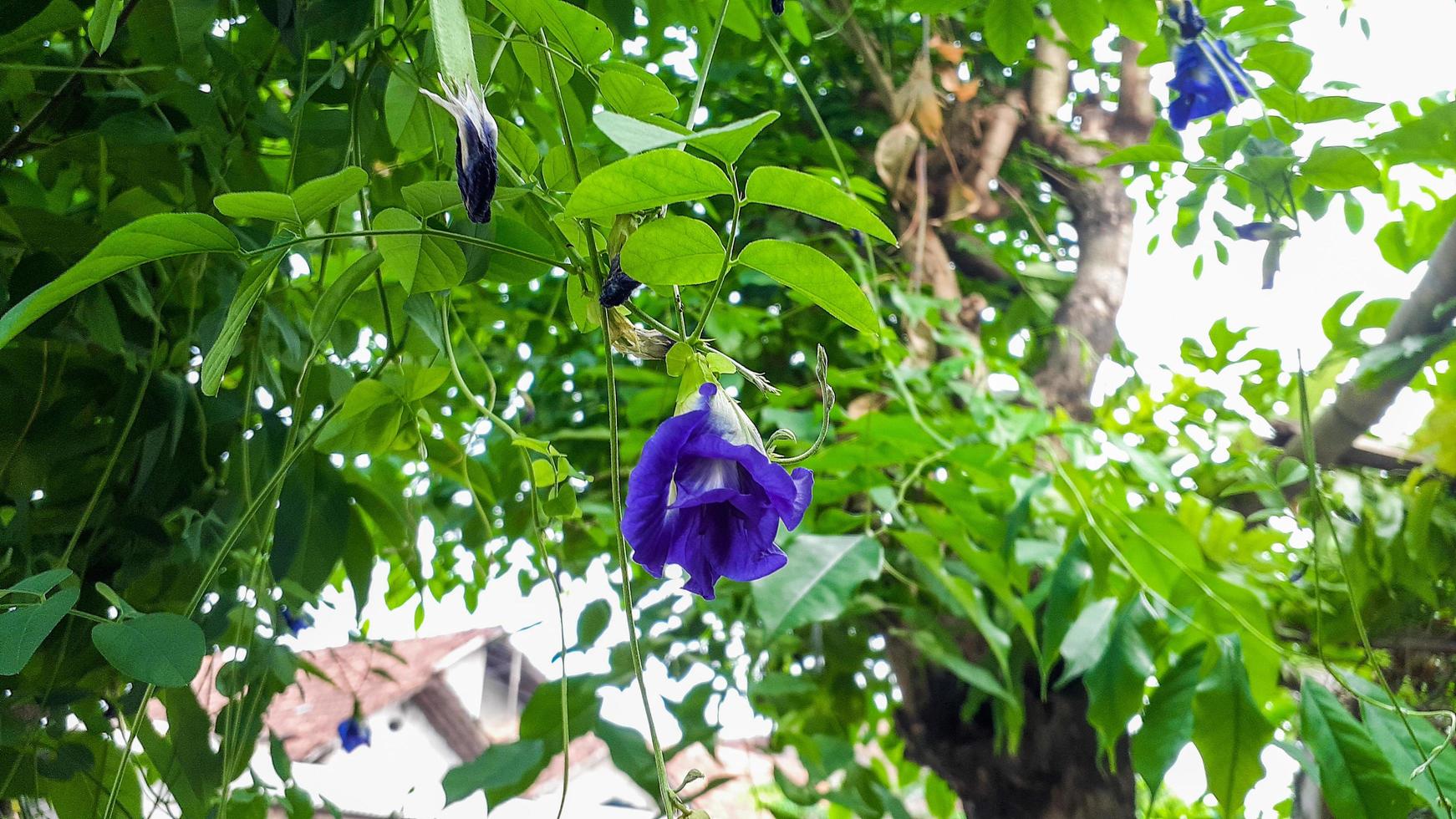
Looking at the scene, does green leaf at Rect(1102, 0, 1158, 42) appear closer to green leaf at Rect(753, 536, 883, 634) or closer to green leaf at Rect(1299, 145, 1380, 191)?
green leaf at Rect(1299, 145, 1380, 191)

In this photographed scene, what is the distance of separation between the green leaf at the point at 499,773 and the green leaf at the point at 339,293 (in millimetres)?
321

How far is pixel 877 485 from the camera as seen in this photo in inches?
37.2

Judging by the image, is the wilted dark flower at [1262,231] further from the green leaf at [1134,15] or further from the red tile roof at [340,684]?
the red tile roof at [340,684]

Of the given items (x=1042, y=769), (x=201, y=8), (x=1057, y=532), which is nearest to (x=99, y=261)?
(x=201, y=8)

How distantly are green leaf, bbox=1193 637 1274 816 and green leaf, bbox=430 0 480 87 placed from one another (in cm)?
61

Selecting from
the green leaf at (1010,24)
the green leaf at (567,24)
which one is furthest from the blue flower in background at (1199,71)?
the green leaf at (567,24)

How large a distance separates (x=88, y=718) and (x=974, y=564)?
67 centimetres

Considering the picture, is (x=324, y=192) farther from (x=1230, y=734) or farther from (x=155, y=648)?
(x=1230, y=734)

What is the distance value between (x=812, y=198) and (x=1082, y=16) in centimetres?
48

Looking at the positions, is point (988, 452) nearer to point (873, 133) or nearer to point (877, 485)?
point (877, 485)

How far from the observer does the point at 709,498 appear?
30 cm

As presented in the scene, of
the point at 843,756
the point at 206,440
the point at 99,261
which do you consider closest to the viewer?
the point at 99,261

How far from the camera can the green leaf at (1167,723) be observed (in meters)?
0.64

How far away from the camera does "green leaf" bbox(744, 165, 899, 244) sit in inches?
10.5
